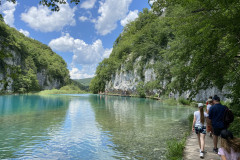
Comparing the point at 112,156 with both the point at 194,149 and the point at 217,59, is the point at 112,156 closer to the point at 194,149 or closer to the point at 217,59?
the point at 194,149

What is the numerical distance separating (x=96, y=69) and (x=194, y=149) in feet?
347

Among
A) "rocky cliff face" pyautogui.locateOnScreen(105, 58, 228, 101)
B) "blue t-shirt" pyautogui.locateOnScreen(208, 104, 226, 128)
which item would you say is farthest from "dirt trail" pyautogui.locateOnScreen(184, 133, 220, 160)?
"rocky cliff face" pyautogui.locateOnScreen(105, 58, 228, 101)

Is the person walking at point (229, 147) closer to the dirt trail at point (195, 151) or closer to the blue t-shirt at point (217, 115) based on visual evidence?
the blue t-shirt at point (217, 115)

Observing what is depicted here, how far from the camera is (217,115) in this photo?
21.0 ft

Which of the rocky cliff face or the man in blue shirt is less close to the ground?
the rocky cliff face

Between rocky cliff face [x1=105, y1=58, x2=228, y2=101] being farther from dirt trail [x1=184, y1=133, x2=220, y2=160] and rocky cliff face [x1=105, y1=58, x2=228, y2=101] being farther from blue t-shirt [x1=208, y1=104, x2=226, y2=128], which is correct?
blue t-shirt [x1=208, y1=104, x2=226, y2=128]

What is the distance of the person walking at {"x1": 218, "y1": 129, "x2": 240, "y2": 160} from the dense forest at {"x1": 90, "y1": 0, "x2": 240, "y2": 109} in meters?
4.37

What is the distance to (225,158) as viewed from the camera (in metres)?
3.62

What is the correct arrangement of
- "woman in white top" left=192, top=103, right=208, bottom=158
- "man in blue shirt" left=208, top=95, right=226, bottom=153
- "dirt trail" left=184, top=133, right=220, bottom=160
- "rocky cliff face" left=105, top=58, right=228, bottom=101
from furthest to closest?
1. "rocky cliff face" left=105, top=58, right=228, bottom=101
2. "woman in white top" left=192, top=103, right=208, bottom=158
3. "dirt trail" left=184, top=133, right=220, bottom=160
4. "man in blue shirt" left=208, top=95, right=226, bottom=153

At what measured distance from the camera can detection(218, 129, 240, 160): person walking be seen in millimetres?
3518

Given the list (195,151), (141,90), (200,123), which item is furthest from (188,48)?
(141,90)

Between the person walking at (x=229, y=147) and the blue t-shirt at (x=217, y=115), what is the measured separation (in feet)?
9.69

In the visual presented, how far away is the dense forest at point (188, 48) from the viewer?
7303mm

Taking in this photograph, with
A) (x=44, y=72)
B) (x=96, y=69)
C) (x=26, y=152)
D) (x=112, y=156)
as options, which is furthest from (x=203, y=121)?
(x=44, y=72)
